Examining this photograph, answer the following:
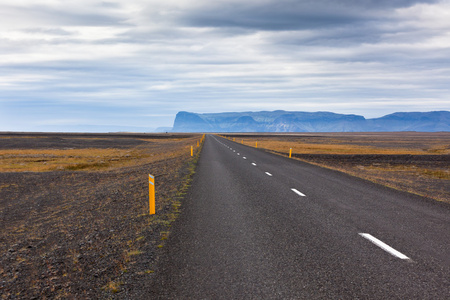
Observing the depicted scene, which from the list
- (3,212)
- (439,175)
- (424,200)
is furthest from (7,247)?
(439,175)

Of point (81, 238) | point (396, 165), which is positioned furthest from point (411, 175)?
point (81, 238)

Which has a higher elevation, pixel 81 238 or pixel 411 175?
pixel 81 238

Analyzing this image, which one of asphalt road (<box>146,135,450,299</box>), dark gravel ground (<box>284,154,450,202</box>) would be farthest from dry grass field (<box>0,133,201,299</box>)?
dark gravel ground (<box>284,154,450,202</box>)

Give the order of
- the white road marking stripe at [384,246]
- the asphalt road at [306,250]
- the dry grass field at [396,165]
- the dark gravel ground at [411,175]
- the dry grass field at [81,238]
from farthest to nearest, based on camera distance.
A: 1. the dry grass field at [396,165]
2. the dark gravel ground at [411,175]
3. the white road marking stripe at [384,246]
4. the dry grass field at [81,238]
5. the asphalt road at [306,250]

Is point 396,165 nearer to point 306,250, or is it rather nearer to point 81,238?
point 306,250

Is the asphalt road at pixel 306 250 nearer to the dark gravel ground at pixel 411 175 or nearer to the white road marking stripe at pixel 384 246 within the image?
the white road marking stripe at pixel 384 246

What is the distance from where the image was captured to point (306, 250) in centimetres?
612

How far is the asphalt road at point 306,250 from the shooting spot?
15.1 ft

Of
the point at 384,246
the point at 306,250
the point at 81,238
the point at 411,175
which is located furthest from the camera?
the point at 411,175

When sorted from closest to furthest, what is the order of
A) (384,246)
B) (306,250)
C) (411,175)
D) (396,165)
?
(306,250)
(384,246)
(411,175)
(396,165)

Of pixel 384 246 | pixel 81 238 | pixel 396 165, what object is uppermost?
pixel 384 246

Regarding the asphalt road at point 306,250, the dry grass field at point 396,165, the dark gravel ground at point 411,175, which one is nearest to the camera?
the asphalt road at point 306,250

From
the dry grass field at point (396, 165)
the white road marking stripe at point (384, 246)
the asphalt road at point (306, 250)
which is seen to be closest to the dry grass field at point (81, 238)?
the asphalt road at point (306, 250)

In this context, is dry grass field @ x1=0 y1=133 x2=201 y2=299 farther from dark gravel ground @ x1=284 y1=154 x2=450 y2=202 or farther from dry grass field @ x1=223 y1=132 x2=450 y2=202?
dry grass field @ x1=223 y1=132 x2=450 y2=202
